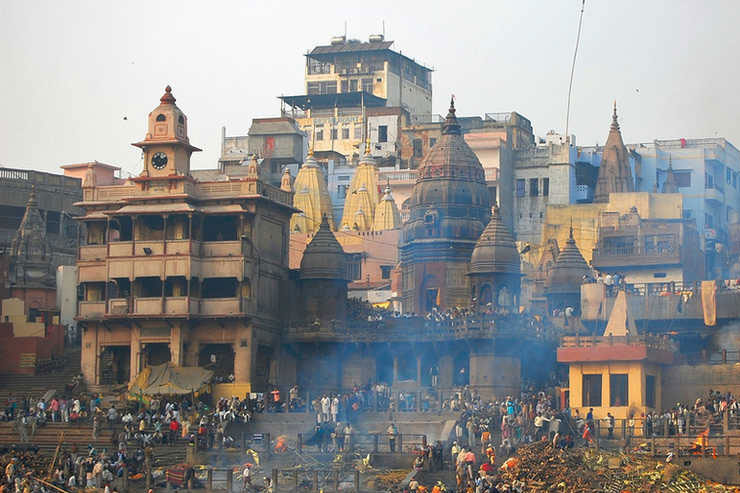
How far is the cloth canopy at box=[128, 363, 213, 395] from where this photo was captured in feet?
210

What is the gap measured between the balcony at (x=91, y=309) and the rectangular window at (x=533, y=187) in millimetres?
38912

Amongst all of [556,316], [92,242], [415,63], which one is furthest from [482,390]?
[415,63]

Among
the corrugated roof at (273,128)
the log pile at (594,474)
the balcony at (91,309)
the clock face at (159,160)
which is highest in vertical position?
the corrugated roof at (273,128)

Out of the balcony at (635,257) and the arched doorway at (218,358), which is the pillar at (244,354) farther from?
the balcony at (635,257)

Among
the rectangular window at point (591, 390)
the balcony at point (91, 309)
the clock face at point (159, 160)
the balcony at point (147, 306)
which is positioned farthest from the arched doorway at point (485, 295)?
the balcony at point (91, 309)

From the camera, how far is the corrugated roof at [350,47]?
406 feet

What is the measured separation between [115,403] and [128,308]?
532 centimetres

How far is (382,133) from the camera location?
115062mm

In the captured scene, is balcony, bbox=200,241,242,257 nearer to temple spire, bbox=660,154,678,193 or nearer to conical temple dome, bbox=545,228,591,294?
conical temple dome, bbox=545,228,591,294

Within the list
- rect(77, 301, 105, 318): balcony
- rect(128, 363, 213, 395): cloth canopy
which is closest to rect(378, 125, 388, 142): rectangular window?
rect(77, 301, 105, 318): balcony

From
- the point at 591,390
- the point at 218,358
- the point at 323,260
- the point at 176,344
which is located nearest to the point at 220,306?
the point at 176,344

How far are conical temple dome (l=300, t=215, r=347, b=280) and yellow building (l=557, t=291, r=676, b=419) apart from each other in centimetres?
1360

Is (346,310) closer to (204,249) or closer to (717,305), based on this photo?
(204,249)

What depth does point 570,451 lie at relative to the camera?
5153 centimetres
